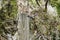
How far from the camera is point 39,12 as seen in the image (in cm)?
525

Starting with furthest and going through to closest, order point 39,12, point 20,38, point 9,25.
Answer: point 39,12
point 9,25
point 20,38

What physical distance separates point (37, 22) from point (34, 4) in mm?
759

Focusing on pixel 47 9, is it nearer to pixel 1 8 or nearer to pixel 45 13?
pixel 45 13

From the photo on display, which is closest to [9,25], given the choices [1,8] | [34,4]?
[1,8]

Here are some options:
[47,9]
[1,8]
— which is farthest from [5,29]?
[47,9]

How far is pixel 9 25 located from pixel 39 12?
0.92 meters

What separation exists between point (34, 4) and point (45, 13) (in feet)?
1.47

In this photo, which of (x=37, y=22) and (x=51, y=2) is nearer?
(x=37, y=22)

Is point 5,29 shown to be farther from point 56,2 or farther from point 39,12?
point 56,2

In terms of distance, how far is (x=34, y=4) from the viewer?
18.1ft

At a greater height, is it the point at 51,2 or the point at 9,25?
the point at 51,2

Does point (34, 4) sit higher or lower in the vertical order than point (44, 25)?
higher

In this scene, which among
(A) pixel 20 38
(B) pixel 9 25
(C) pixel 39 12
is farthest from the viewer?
(C) pixel 39 12

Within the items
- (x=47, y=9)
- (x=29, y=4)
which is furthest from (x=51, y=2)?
(x=29, y=4)
